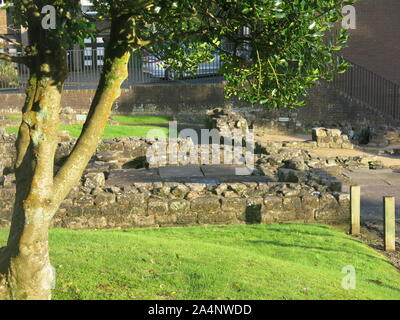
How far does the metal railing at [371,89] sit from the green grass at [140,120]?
800 cm

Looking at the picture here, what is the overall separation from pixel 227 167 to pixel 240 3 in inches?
395

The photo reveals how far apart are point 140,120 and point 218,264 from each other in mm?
18938

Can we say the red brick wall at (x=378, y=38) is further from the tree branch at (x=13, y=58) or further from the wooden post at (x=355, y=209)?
the tree branch at (x=13, y=58)

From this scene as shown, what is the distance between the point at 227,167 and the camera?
15555mm

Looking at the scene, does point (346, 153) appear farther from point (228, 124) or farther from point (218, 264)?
point (218, 264)

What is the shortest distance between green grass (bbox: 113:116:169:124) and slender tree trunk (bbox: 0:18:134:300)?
62.7 ft

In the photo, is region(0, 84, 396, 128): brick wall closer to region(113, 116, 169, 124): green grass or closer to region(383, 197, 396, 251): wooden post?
region(113, 116, 169, 124): green grass

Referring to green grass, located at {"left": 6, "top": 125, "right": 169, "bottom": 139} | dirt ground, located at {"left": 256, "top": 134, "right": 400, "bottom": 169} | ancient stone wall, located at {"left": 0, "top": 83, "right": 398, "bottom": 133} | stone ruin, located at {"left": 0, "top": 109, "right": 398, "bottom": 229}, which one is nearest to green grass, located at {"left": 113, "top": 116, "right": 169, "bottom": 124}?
ancient stone wall, located at {"left": 0, "top": 83, "right": 398, "bottom": 133}

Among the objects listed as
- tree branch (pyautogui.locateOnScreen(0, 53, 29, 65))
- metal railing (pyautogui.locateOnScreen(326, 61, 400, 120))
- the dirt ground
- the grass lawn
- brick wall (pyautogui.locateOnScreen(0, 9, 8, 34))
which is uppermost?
brick wall (pyautogui.locateOnScreen(0, 9, 8, 34))

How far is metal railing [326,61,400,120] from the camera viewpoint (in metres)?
27.3

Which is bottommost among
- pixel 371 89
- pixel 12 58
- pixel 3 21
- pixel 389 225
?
pixel 389 225

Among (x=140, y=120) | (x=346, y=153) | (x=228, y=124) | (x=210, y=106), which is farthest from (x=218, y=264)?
(x=210, y=106)

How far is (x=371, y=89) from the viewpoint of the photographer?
27.5 meters

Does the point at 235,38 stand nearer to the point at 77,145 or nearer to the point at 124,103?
the point at 77,145
